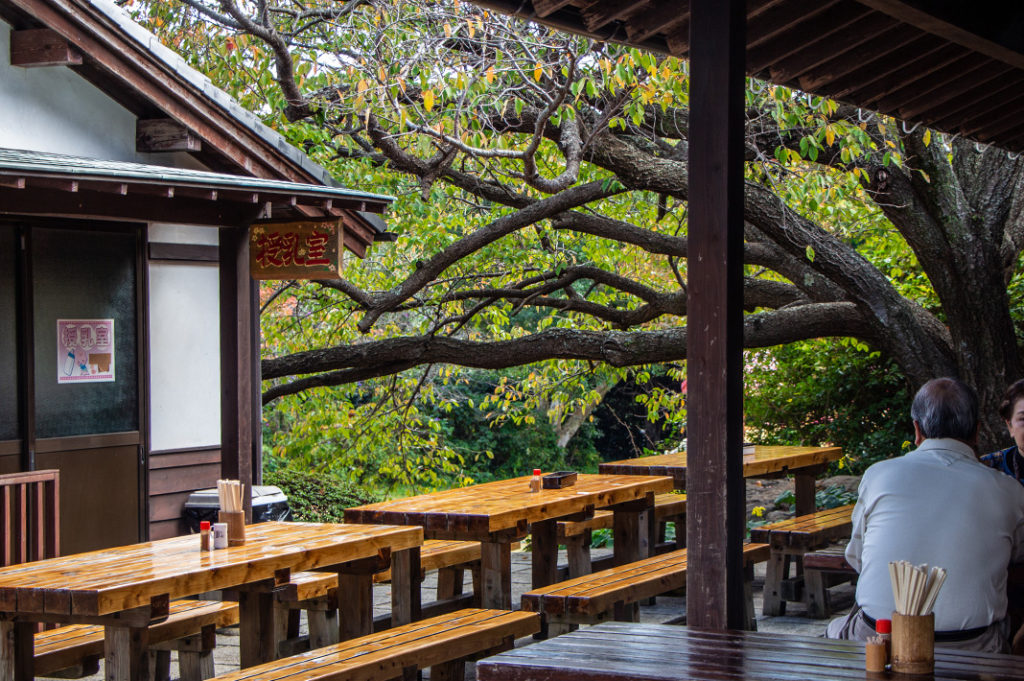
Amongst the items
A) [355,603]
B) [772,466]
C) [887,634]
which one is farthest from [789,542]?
[887,634]

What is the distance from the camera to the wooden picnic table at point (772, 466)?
8547 millimetres

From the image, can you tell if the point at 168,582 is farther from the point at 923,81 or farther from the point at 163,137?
the point at 163,137

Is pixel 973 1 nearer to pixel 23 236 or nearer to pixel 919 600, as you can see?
pixel 919 600

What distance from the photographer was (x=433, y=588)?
995 cm

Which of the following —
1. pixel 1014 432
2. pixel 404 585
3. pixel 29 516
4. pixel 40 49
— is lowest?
pixel 404 585

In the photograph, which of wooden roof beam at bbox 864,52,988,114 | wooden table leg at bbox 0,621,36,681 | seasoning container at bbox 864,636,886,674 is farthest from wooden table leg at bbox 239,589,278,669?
wooden roof beam at bbox 864,52,988,114

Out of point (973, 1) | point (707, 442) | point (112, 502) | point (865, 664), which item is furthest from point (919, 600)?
point (112, 502)

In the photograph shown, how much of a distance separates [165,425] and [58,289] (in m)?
1.27

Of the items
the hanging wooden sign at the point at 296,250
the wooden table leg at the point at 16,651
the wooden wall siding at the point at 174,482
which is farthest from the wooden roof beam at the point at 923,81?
the wooden wall siding at the point at 174,482

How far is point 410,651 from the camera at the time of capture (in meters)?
4.94

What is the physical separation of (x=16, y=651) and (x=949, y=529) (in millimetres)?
3735

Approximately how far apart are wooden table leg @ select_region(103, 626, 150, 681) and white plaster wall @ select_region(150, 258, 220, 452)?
3434 mm

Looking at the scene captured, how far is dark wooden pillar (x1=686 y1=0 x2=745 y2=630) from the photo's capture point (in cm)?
358

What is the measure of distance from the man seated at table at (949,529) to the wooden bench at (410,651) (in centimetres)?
200
